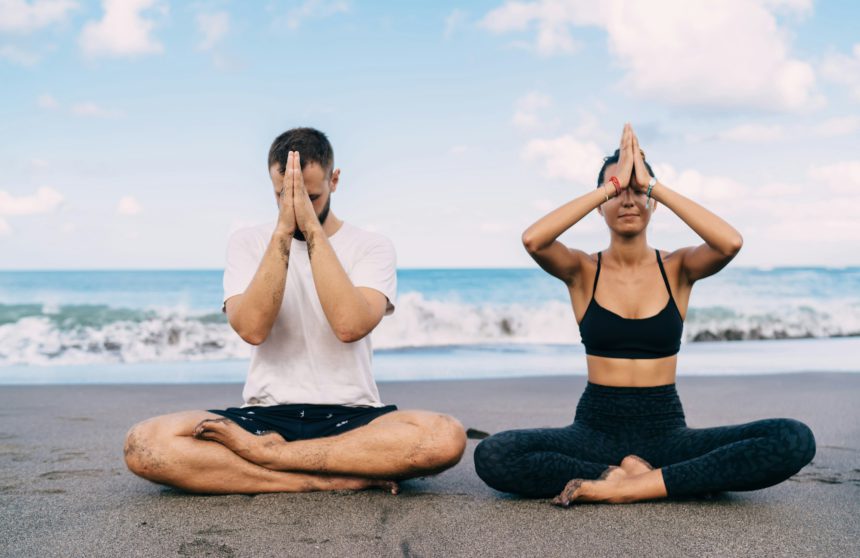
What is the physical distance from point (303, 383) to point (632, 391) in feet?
4.93

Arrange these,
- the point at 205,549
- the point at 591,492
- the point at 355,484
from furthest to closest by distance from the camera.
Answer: the point at 355,484 < the point at 591,492 < the point at 205,549

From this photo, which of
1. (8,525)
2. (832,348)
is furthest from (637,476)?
(832,348)

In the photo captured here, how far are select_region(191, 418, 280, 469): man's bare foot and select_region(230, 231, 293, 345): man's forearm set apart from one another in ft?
1.27

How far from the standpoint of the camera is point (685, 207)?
3.66 meters

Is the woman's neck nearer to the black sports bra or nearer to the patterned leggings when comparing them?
the black sports bra

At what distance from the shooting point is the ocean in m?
9.75

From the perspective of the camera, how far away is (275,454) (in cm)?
342

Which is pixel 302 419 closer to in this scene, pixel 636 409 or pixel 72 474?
pixel 72 474

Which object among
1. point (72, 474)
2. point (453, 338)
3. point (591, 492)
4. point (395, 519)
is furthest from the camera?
point (453, 338)

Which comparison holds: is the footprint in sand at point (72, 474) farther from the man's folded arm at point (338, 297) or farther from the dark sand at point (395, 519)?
the man's folded arm at point (338, 297)

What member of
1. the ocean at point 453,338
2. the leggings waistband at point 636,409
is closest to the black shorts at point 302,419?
the leggings waistband at point 636,409

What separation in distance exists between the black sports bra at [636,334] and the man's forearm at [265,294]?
4.82ft

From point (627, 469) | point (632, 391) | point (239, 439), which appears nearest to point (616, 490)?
point (627, 469)

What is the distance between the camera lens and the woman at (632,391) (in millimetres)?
3307
